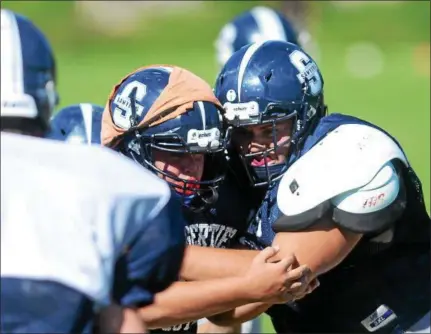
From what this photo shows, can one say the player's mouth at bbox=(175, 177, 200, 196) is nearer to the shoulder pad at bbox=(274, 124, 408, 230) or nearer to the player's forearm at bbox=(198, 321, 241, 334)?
the shoulder pad at bbox=(274, 124, 408, 230)

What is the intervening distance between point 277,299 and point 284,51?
2.95ft

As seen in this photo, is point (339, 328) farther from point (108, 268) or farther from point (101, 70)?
point (101, 70)

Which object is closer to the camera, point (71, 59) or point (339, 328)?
point (339, 328)

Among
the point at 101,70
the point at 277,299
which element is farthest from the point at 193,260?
the point at 101,70

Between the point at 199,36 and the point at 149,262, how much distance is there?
1705cm

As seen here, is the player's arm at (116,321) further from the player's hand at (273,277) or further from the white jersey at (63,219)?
the player's hand at (273,277)

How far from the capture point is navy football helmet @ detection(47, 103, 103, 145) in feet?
11.8

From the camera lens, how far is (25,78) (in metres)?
1.90

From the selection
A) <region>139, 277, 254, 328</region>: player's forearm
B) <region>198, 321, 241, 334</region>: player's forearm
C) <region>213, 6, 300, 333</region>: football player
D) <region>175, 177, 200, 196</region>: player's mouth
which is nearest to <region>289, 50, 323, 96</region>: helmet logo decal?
<region>175, 177, 200, 196</region>: player's mouth

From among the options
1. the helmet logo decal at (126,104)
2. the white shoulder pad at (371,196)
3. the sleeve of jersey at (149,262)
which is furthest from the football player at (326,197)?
the sleeve of jersey at (149,262)

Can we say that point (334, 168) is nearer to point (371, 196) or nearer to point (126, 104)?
point (371, 196)

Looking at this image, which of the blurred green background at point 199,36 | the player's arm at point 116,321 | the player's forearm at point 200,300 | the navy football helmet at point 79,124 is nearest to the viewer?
the player's arm at point 116,321

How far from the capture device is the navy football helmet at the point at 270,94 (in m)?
3.08

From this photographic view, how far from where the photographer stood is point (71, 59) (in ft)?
61.1
